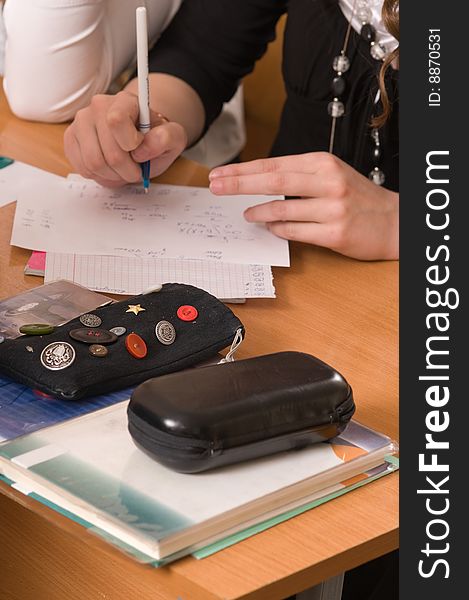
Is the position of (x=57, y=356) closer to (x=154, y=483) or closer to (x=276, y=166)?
(x=154, y=483)

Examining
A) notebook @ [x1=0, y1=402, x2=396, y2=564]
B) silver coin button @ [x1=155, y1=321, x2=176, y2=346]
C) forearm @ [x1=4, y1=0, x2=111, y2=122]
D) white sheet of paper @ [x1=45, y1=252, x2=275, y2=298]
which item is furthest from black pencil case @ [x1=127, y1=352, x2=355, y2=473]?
forearm @ [x1=4, y1=0, x2=111, y2=122]

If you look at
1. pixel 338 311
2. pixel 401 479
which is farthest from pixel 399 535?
pixel 338 311

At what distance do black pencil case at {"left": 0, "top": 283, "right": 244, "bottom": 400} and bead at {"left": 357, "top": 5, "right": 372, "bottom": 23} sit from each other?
541 millimetres

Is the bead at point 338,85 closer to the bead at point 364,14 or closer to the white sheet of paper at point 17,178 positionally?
the bead at point 364,14

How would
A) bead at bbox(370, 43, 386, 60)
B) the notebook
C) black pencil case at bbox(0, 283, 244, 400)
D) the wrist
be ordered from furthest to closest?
bead at bbox(370, 43, 386, 60)
the wrist
black pencil case at bbox(0, 283, 244, 400)
the notebook

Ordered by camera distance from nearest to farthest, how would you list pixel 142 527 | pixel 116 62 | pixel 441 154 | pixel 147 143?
pixel 142 527
pixel 441 154
pixel 147 143
pixel 116 62

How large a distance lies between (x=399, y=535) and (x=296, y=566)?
0.29 ft

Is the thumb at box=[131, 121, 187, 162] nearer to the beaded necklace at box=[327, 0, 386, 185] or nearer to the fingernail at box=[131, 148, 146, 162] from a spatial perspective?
the fingernail at box=[131, 148, 146, 162]

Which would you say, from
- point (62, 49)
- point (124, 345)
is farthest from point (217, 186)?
point (62, 49)

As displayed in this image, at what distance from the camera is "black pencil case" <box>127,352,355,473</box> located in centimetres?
60

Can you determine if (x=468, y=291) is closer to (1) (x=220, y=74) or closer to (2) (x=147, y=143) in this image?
(2) (x=147, y=143)

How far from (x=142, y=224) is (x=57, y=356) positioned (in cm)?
34

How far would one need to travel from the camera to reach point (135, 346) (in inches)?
29.0

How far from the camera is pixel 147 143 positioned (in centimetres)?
104
